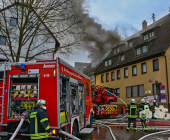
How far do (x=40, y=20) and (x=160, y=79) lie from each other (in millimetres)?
13022

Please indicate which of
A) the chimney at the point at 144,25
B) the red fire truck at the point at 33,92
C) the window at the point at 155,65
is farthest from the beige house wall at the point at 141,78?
the red fire truck at the point at 33,92

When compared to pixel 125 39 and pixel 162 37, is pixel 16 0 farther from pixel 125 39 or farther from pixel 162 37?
pixel 125 39

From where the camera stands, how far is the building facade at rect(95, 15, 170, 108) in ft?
61.8

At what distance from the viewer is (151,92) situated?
19.6m

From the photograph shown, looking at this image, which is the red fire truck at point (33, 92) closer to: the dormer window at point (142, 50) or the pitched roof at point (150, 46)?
the pitched roof at point (150, 46)

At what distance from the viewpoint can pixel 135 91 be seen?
875 inches

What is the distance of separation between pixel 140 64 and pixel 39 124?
18.9m

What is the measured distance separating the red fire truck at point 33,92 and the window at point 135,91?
16.6m

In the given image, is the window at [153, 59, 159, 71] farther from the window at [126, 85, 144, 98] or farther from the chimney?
the chimney

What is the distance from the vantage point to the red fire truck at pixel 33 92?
5.09m

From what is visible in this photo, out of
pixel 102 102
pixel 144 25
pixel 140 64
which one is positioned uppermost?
pixel 144 25

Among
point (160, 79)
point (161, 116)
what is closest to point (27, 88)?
point (161, 116)

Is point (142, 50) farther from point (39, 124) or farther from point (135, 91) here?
point (39, 124)

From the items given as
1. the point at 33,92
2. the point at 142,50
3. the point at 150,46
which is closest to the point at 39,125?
the point at 33,92
